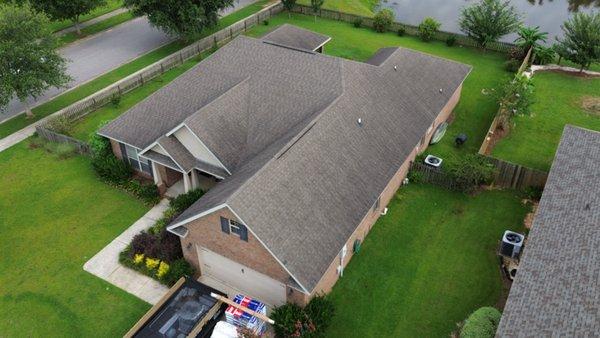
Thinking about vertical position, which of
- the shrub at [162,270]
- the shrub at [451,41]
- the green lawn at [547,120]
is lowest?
the shrub at [162,270]

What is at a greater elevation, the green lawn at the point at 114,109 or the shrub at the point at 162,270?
the green lawn at the point at 114,109

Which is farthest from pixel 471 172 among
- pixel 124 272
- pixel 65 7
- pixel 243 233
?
pixel 65 7

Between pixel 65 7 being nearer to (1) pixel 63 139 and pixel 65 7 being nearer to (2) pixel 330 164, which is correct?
(1) pixel 63 139

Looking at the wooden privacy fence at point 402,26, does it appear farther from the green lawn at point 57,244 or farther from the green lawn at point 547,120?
the green lawn at point 57,244

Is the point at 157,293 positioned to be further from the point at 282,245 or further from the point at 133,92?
the point at 133,92

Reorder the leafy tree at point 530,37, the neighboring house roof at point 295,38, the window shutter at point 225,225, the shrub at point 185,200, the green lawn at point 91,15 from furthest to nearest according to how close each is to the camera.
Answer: the green lawn at point 91,15
the leafy tree at point 530,37
the neighboring house roof at point 295,38
the shrub at point 185,200
the window shutter at point 225,225

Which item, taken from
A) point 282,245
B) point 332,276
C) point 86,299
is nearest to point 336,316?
point 332,276

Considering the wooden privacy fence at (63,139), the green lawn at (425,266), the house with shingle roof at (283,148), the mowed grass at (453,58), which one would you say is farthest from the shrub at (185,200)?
A: the mowed grass at (453,58)
